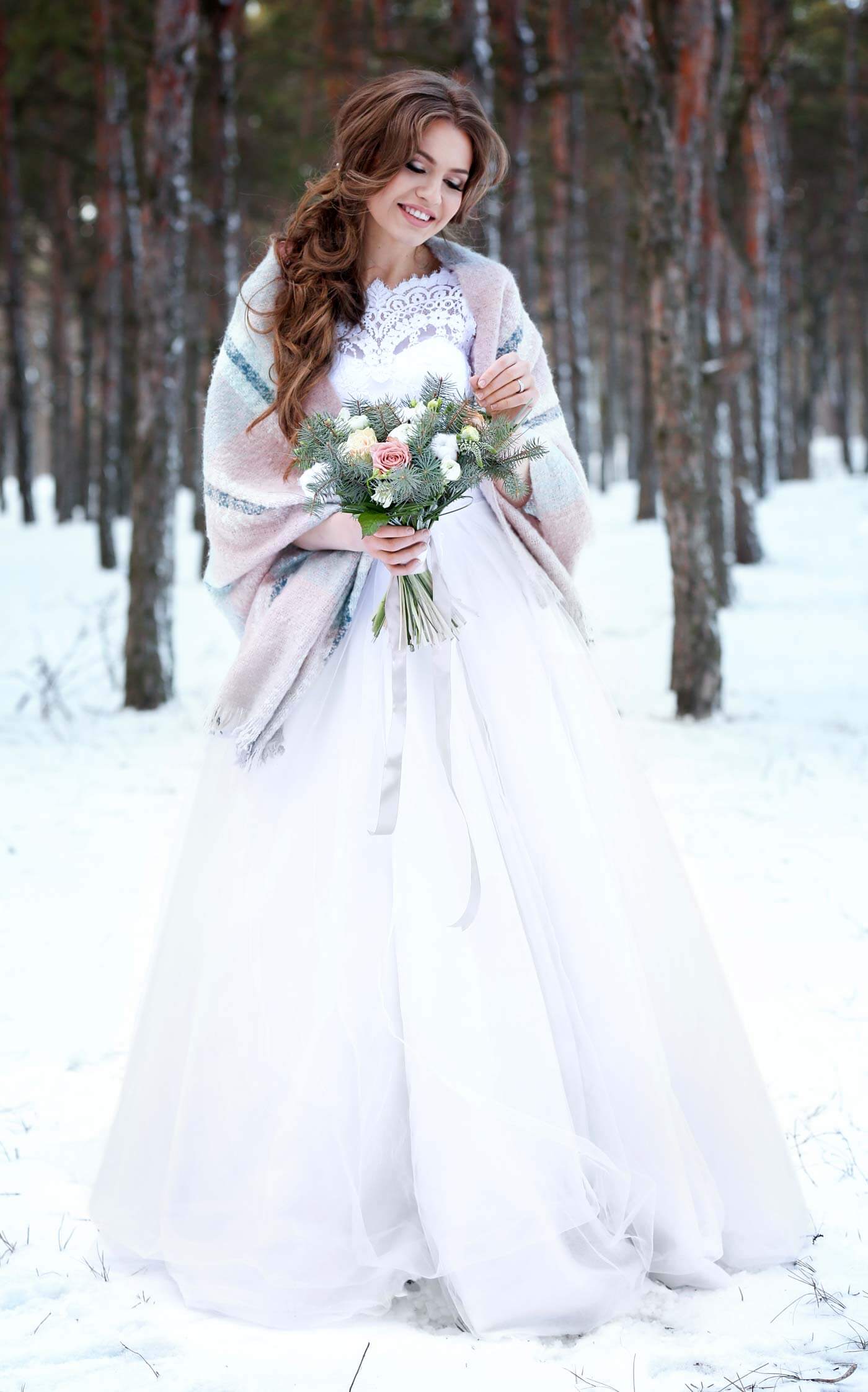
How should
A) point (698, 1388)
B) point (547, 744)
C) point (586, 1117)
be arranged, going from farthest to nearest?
1. point (547, 744)
2. point (586, 1117)
3. point (698, 1388)

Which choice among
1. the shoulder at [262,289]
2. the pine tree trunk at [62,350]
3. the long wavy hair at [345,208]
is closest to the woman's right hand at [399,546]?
the long wavy hair at [345,208]

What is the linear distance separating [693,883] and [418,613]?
3.17 m

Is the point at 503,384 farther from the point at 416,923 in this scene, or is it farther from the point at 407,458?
the point at 416,923

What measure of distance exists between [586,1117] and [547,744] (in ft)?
2.58

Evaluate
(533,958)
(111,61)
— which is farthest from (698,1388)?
(111,61)

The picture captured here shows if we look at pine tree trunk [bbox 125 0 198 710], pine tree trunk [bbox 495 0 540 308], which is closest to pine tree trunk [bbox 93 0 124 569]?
pine tree trunk [bbox 495 0 540 308]

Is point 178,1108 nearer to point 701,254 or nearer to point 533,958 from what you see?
point 533,958

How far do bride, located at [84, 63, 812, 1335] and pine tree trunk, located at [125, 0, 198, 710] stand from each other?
5891 mm

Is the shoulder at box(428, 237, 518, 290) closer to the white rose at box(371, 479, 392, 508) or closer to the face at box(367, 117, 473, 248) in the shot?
the face at box(367, 117, 473, 248)

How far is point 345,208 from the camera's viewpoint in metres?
2.87

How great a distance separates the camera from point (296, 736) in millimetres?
2805

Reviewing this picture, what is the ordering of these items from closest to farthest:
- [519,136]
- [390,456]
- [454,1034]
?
[390,456] < [454,1034] < [519,136]

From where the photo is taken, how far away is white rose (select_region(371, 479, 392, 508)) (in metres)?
2.34

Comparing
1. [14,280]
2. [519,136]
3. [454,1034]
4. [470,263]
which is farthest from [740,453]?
[454,1034]
